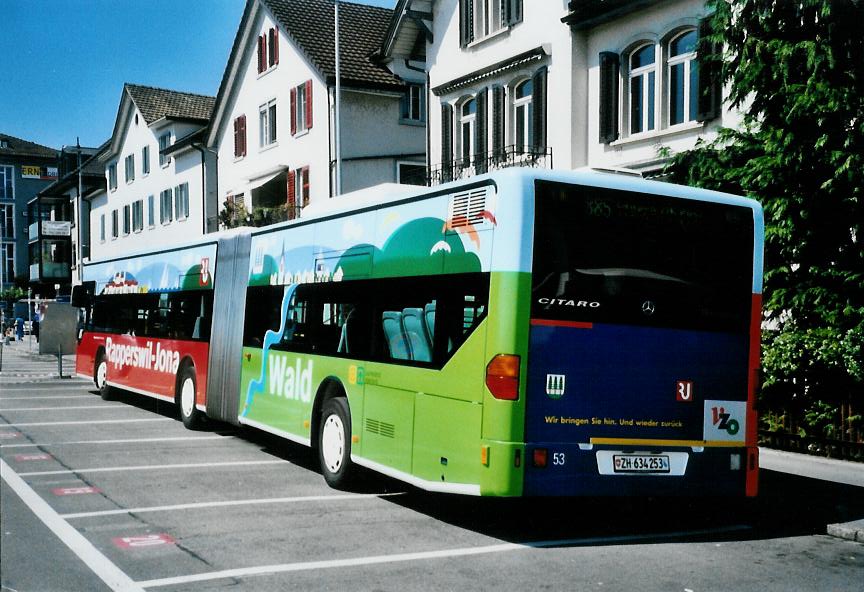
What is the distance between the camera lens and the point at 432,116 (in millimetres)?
27859

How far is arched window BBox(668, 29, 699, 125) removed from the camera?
18891 mm

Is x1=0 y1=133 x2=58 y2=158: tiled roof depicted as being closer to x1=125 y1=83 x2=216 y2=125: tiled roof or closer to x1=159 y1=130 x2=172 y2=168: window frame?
x1=125 y1=83 x2=216 y2=125: tiled roof

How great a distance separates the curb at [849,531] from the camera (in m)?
8.30

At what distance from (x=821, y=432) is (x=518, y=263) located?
647 centimetres

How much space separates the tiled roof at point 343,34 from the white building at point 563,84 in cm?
619

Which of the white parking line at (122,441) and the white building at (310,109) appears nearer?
the white parking line at (122,441)

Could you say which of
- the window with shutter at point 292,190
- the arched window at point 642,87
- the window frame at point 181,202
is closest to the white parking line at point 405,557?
the arched window at point 642,87

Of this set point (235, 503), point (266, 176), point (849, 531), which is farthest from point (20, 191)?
point (849, 531)

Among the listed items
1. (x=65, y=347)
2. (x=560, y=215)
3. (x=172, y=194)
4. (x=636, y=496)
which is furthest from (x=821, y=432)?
(x=172, y=194)

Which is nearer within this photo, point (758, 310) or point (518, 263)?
point (518, 263)

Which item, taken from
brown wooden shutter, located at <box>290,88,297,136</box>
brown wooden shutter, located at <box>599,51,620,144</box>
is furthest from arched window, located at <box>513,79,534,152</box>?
brown wooden shutter, located at <box>290,88,297,136</box>

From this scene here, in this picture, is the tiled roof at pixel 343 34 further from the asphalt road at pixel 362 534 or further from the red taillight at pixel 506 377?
the red taillight at pixel 506 377

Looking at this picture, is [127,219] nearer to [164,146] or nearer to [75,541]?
[164,146]

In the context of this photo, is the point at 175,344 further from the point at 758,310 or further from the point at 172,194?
the point at 172,194
